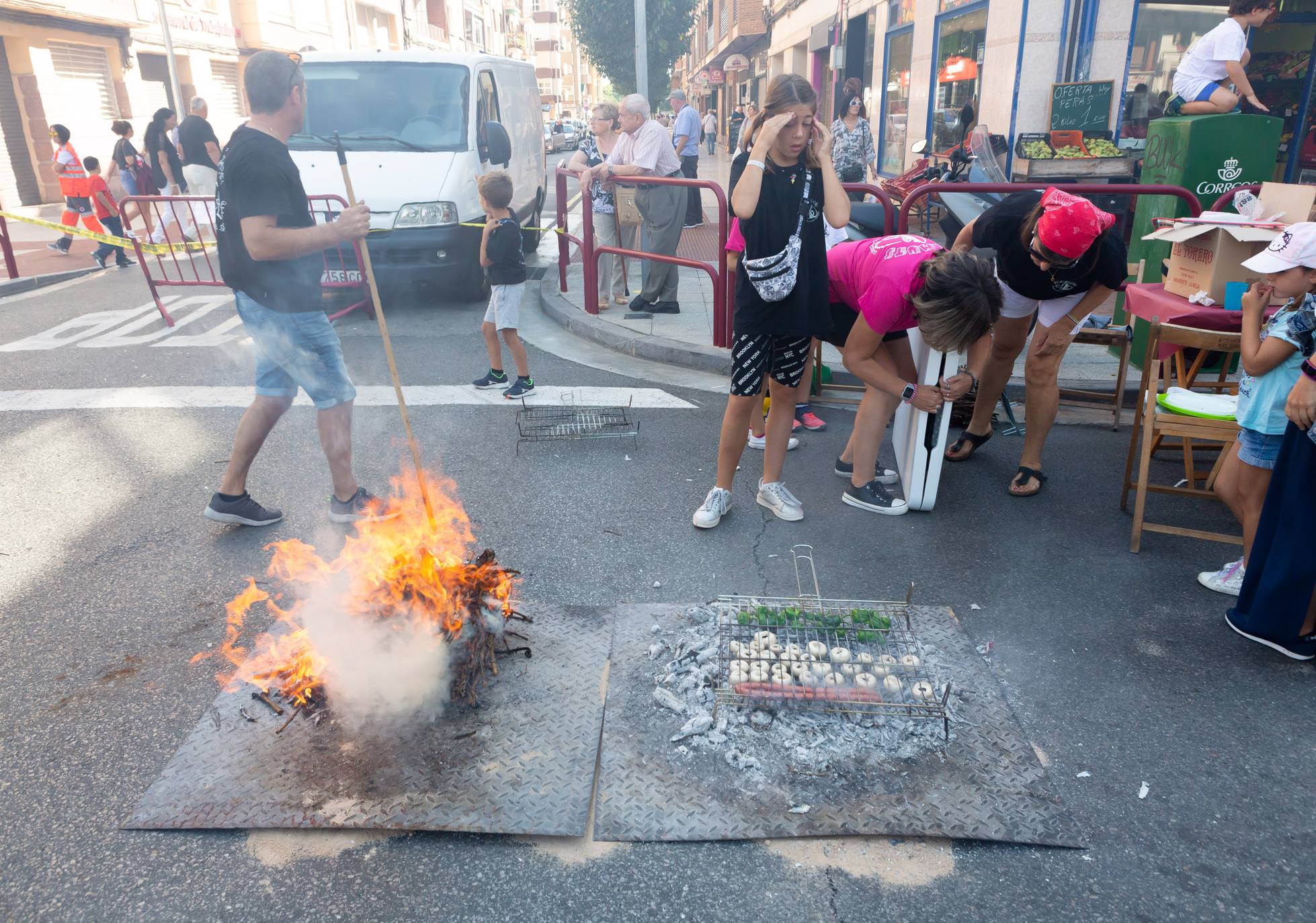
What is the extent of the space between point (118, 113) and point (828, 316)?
2454cm

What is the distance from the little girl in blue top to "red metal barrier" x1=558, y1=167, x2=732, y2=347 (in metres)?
3.81

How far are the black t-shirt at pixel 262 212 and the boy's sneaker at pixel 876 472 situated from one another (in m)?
2.94

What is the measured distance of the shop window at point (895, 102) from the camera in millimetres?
15812

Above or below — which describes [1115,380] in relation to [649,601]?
above

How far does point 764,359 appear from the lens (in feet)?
13.4

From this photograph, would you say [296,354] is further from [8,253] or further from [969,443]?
[8,253]

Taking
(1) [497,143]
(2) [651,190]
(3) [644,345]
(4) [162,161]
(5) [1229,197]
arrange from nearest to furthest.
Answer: (5) [1229,197] < (3) [644,345] < (2) [651,190] < (1) [497,143] < (4) [162,161]

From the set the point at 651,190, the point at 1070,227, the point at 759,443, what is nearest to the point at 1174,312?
the point at 1070,227

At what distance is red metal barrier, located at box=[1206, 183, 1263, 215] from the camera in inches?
224

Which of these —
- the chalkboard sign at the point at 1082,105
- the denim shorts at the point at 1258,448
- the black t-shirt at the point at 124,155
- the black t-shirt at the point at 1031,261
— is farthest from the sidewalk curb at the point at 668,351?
the black t-shirt at the point at 124,155

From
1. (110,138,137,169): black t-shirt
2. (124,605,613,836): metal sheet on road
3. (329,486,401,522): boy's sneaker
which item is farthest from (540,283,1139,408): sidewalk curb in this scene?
(110,138,137,169): black t-shirt

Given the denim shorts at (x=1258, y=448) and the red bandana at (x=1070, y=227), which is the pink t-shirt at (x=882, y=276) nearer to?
the red bandana at (x=1070, y=227)

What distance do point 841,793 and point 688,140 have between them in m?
10.1

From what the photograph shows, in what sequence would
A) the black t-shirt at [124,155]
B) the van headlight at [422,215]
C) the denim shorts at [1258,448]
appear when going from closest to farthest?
1. the denim shorts at [1258,448]
2. the van headlight at [422,215]
3. the black t-shirt at [124,155]
